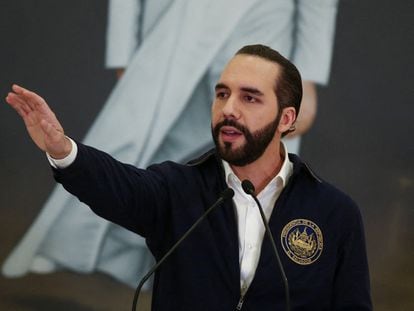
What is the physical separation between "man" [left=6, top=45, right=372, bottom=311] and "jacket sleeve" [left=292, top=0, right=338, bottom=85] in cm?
127

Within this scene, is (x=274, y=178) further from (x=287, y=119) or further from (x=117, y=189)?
(x=117, y=189)

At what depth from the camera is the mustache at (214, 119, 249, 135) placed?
1570 mm

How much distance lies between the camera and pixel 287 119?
1.73 meters

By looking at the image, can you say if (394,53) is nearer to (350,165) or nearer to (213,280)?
(350,165)

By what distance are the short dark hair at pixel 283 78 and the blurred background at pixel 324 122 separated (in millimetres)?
1259

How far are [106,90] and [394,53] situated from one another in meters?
1.32

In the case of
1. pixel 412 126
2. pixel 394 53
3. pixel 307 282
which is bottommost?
pixel 307 282

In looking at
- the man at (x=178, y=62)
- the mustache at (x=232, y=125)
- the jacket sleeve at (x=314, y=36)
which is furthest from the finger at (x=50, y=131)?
the jacket sleeve at (x=314, y=36)

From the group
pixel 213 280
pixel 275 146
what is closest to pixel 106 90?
pixel 275 146

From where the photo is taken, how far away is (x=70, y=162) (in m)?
1.36

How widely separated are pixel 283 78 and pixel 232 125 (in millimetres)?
212

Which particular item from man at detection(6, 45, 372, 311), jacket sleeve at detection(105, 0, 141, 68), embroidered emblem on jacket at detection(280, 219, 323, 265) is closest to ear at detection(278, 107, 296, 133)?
man at detection(6, 45, 372, 311)

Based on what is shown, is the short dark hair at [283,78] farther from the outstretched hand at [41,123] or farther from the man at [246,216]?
the outstretched hand at [41,123]

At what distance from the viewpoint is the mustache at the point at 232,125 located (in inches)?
61.8
